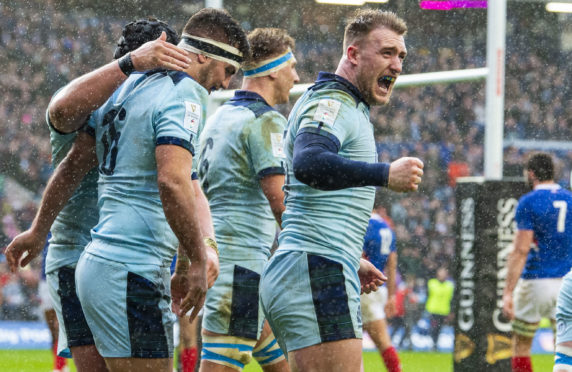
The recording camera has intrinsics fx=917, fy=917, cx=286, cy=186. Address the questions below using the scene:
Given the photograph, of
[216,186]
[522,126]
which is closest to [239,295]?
[216,186]

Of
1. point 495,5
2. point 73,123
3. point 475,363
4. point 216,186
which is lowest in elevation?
point 475,363

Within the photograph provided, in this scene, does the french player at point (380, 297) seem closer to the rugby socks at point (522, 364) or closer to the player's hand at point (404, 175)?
the rugby socks at point (522, 364)

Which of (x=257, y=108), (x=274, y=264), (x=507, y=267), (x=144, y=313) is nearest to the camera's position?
(x=144, y=313)

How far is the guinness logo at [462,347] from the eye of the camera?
8367 millimetres

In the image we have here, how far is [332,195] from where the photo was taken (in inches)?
138

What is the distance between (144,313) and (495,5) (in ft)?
20.7

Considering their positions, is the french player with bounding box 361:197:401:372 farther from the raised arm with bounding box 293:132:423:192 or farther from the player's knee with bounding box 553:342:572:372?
the raised arm with bounding box 293:132:423:192

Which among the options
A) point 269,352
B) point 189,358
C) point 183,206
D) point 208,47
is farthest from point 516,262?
point 183,206

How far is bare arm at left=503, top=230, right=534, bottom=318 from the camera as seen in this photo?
780cm

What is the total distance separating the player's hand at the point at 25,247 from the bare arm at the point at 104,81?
0.70 meters

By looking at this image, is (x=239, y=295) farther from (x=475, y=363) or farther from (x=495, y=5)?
(x=495, y=5)

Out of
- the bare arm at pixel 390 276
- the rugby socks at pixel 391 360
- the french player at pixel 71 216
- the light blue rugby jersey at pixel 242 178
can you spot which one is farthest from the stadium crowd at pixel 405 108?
the french player at pixel 71 216

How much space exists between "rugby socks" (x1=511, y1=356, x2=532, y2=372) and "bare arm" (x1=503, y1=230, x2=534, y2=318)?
0.38m

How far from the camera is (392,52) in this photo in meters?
3.73
